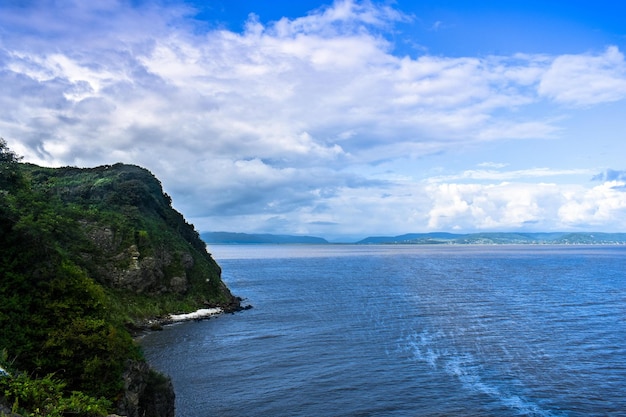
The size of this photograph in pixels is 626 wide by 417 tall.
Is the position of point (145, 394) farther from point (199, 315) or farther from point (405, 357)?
point (199, 315)

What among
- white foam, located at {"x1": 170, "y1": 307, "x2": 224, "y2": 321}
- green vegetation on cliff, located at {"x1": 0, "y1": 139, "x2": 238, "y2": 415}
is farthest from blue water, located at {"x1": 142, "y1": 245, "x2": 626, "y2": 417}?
green vegetation on cliff, located at {"x1": 0, "y1": 139, "x2": 238, "y2": 415}

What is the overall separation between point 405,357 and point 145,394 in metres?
30.2

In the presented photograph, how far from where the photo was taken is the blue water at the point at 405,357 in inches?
1570

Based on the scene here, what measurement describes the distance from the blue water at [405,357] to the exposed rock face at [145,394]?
3.49 meters

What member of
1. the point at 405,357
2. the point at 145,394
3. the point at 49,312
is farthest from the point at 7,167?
the point at 405,357

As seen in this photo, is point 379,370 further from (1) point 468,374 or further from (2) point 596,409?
(2) point 596,409

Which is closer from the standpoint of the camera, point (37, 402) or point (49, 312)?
point (37, 402)

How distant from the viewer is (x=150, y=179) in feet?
433

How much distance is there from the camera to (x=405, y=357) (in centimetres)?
5347

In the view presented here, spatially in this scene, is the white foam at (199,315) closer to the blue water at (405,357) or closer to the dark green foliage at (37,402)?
the blue water at (405,357)

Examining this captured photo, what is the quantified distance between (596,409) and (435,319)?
38.0 meters

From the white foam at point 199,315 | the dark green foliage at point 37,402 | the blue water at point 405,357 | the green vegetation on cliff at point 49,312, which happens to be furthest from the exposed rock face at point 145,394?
the white foam at point 199,315

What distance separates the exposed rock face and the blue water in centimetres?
349

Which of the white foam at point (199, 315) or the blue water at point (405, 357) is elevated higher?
the white foam at point (199, 315)
